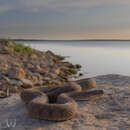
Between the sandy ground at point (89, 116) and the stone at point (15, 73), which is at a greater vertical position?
the stone at point (15, 73)

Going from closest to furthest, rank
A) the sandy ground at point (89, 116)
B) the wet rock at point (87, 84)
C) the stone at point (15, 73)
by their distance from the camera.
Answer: the sandy ground at point (89, 116) < the wet rock at point (87, 84) < the stone at point (15, 73)

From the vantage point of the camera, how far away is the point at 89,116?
168 inches

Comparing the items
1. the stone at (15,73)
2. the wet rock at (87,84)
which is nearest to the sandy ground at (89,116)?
the wet rock at (87,84)

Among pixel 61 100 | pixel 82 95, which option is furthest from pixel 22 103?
pixel 82 95

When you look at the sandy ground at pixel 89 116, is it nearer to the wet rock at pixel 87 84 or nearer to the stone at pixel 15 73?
the wet rock at pixel 87 84

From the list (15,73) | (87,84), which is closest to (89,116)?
(87,84)

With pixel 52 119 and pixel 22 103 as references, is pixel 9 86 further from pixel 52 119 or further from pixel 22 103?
pixel 52 119

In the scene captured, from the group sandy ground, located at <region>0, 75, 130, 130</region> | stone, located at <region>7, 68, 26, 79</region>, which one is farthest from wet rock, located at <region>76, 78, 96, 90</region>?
stone, located at <region>7, 68, 26, 79</region>

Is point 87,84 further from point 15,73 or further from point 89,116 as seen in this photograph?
point 15,73

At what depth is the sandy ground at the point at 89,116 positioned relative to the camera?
3793 millimetres

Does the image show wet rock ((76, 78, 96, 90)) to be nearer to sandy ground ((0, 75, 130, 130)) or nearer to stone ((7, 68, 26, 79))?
sandy ground ((0, 75, 130, 130))

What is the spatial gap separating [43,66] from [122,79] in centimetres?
756

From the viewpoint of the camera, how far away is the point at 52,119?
3996 mm

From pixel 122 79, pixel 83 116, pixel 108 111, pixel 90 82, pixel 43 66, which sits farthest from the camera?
pixel 43 66
